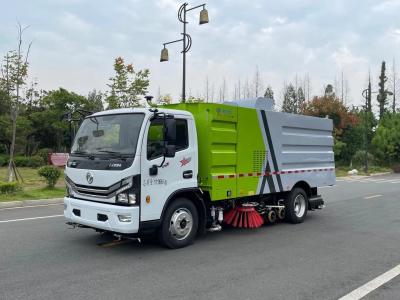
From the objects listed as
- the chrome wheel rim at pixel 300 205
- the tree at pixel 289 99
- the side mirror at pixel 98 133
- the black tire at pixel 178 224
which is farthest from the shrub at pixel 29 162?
the tree at pixel 289 99

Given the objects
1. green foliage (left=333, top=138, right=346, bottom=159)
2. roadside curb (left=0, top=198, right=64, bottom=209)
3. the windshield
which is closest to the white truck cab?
the windshield

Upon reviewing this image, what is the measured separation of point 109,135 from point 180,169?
128cm

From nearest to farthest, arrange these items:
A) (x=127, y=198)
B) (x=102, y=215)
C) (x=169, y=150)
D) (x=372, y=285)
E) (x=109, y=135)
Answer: (x=372, y=285)
(x=127, y=198)
(x=102, y=215)
(x=169, y=150)
(x=109, y=135)

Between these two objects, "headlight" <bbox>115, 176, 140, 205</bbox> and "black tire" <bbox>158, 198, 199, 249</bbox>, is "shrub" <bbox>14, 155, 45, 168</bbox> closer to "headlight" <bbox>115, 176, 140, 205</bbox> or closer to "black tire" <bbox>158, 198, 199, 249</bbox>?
"black tire" <bbox>158, 198, 199, 249</bbox>

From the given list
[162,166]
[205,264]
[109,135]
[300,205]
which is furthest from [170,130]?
[300,205]

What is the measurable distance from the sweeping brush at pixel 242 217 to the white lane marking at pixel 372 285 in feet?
10.2

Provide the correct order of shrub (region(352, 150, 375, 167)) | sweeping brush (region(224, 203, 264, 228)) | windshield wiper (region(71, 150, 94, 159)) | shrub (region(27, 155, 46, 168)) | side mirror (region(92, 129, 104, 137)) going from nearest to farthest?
windshield wiper (region(71, 150, 94, 159)), side mirror (region(92, 129, 104, 137)), sweeping brush (region(224, 203, 264, 228)), shrub (region(27, 155, 46, 168)), shrub (region(352, 150, 375, 167))

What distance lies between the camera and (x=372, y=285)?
5402mm

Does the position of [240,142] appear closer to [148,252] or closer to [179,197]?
[179,197]

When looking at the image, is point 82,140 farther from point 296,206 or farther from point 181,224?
point 296,206

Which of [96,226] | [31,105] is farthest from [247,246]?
[31,105]

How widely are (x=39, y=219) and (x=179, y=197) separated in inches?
176

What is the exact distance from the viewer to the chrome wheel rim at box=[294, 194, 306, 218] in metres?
10.1

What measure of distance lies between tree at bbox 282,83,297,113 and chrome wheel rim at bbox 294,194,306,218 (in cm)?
4571
